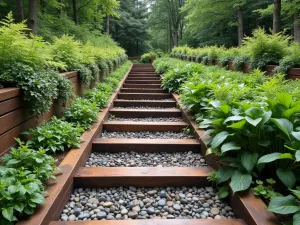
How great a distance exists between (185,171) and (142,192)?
0.48 meters

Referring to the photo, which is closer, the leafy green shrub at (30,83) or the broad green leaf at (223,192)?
the broad green leaf at (223,192)

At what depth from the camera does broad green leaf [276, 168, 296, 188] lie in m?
1.68

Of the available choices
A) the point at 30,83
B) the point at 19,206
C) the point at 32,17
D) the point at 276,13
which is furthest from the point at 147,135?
the point at 32,17

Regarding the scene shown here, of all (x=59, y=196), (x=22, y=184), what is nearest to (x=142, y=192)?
(x=59, y=196)

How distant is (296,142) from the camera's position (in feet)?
5.56

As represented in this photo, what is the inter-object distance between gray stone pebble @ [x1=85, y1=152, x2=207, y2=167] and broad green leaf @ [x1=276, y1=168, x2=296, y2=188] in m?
Answer: 1.02

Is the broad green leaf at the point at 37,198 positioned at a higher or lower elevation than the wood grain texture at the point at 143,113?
lower

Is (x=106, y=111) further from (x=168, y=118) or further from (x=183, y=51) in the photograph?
(x=183, y=51)

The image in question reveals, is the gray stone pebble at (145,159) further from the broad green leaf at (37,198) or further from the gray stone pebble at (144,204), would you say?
the broad green leaf at (37,198)

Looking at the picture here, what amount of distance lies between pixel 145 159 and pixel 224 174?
1.07 meters

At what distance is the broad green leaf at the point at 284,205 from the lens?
1413 millimetres

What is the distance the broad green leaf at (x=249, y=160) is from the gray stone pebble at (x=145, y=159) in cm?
76

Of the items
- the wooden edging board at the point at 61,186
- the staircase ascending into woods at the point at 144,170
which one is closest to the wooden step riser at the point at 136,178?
the staircase ascending into woods at the point at 144,170

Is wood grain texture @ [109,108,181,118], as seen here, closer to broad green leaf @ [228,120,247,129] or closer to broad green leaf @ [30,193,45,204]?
broad green leaf @ [228,120,247,129]
